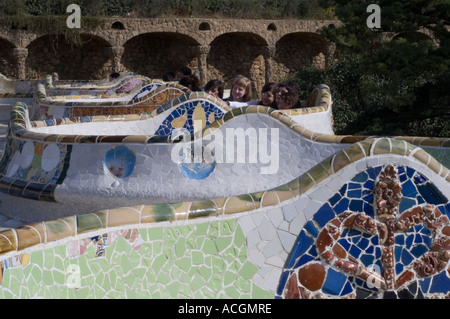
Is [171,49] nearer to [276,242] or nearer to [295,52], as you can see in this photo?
[295,52]

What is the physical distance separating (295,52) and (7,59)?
936 centimetres

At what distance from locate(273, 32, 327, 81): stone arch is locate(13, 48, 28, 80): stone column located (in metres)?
8.15

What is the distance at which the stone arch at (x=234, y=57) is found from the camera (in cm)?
2238

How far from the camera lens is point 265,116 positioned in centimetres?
390

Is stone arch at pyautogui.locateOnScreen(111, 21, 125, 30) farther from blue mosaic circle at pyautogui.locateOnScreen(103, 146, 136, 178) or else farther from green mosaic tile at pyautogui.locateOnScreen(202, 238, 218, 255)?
green mosaic tile at pyautogui.locateOnScreen(202, 238, 218, 255)

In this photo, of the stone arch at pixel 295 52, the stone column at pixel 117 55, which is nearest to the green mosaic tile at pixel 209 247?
the stone column at pixel 117 55

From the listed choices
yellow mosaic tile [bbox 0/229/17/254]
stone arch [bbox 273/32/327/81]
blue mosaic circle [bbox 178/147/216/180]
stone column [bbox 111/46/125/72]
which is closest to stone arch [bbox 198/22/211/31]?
stone column [bbox 111/46/125/72]

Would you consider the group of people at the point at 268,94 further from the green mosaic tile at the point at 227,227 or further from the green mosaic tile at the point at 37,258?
the green mosaic tile at the point at 37,258

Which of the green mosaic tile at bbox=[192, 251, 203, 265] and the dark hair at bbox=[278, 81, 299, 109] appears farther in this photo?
the dark hair at bbox=[278, 81, 299, 109]

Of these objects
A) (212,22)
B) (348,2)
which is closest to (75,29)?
(212,22)

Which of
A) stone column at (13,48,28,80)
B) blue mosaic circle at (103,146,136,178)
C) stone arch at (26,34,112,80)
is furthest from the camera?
stone arch at (26,34,112,80)

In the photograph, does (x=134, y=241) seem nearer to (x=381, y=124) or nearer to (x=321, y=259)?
(x=321, y=259)

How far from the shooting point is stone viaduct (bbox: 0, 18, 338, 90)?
19.4 m

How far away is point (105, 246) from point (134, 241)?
3.3 inches
